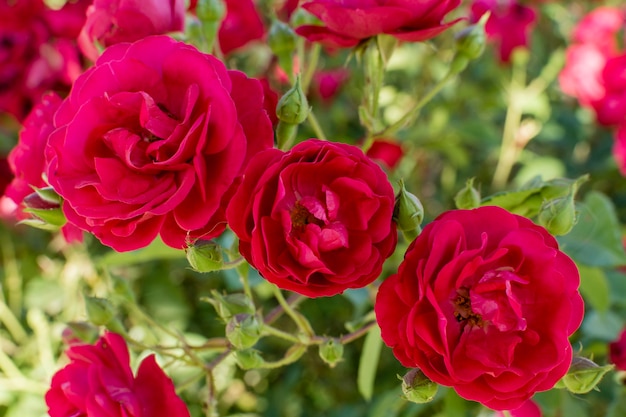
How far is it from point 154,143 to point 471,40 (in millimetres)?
344

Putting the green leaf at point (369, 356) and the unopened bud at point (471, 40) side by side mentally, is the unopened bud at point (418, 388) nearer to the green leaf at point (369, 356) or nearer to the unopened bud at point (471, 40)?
the green leaf at point (369, 356)

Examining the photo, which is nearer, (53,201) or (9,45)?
(53,201)

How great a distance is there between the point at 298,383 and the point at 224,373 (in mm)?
178

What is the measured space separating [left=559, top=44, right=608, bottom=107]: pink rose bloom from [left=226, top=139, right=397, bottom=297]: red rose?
0.91m

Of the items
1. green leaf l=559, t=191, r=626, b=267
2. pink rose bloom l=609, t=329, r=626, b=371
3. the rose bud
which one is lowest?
pink rose bloom l=609, t=329, r=626, b=371

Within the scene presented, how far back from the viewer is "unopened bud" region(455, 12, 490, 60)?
0.68 meters

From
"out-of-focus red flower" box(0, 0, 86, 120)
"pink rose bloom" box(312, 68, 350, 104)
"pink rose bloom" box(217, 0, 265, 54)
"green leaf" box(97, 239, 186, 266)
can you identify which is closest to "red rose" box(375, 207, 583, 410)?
"green leaf" box(97, 239, 186, 266)

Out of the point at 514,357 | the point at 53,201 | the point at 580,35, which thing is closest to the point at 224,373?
the point at 53,201

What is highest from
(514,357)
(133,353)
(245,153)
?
(245,153)

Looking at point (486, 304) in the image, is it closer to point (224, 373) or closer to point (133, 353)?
point (133, 353)

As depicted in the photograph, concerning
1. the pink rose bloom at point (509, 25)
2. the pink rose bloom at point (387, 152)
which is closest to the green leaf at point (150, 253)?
the pink rose bloom at point (387, 152)

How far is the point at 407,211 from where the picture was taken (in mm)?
517

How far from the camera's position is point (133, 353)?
83 centimetres

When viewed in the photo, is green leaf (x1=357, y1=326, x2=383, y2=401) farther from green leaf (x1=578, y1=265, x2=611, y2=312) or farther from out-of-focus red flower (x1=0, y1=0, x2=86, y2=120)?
out-of-focus red flower (x1=0, y1=0, x2=86, y2=120)
